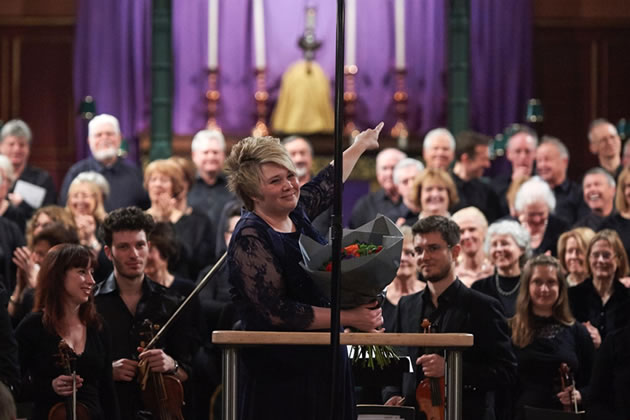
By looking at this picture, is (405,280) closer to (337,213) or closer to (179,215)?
(179,215)

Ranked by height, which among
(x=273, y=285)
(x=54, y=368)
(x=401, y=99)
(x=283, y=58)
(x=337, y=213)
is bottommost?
(x=54, y=368)

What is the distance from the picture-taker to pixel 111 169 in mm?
8211

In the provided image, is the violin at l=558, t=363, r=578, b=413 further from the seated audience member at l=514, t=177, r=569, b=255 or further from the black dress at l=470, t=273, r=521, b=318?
the seated audience member at l=514, t=177, r=569, b=255

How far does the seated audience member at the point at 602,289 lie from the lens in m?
6.11

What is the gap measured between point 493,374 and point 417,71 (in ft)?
23.4

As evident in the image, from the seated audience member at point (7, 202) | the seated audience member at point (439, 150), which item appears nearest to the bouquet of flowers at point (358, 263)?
the seated audience member at point (7, 202)

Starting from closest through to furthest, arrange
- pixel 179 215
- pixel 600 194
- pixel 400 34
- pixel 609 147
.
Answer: pixel 179 215 < pixel 600 194 < pixel 609 147 < pixel 400 34

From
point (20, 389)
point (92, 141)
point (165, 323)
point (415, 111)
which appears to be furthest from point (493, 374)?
point (415, 111)

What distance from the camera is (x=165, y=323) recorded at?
16.9 feet

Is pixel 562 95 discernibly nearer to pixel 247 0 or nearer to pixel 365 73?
pixel 365 73

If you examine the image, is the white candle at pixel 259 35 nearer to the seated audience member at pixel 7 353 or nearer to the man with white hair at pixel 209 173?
the man with white hair at pixel 209 173

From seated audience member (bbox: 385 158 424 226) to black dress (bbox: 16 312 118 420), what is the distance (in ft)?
9.52

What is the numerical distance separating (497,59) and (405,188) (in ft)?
13.2

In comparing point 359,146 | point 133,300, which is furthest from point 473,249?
point 359,146
